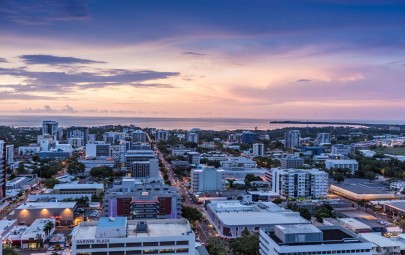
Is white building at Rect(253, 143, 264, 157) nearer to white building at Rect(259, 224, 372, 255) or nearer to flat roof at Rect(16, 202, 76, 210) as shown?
flat roof at Rect(16, 202, 76, 210)

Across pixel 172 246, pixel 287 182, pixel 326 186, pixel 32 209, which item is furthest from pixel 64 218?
pixel 326 186

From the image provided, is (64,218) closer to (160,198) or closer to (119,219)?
(160,198)

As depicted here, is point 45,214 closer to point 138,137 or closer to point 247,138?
point 138,137

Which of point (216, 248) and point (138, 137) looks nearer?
point (216, 248)

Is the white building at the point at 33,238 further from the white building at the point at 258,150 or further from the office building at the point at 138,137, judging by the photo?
the office building at the point at 138,137

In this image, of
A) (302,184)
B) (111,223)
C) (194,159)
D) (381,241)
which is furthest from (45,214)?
(194,159)

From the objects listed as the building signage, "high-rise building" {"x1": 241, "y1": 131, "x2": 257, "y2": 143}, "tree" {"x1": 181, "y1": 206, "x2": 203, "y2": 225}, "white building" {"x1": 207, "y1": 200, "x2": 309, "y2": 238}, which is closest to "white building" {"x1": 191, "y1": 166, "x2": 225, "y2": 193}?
"white building" {"x1": 207, "y1": 200, "x2": 309, "y2": 238}

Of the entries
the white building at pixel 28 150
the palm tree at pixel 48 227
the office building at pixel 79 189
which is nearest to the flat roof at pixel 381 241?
the palm tree at pixel 48 227
